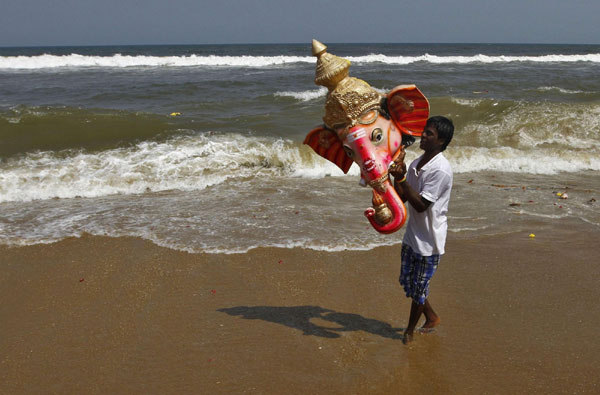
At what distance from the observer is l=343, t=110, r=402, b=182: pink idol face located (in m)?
3.05

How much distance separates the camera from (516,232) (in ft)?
18.4

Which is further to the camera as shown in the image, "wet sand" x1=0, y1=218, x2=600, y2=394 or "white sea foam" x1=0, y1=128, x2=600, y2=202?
"white sea foam" x1=0, y1=128, x2=600, y2=202

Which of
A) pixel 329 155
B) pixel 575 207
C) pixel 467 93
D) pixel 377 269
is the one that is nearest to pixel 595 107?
pixel 467 93

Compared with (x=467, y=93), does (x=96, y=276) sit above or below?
below

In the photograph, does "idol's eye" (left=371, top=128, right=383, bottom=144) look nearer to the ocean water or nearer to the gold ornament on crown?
the gold ornament on crown

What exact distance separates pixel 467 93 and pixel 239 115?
24.7ft

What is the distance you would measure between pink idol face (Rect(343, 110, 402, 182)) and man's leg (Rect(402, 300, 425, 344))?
0.99 meters

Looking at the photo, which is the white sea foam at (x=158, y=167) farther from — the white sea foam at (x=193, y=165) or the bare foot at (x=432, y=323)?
the bare foot at (x=432, y=323)

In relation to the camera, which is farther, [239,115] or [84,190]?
[239,115]

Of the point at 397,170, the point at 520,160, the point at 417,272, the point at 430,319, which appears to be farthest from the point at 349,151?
the point at 520,160

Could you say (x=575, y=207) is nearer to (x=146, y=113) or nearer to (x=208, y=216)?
(x=208, y=216)

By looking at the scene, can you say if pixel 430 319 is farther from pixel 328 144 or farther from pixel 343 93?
pixel 343 93

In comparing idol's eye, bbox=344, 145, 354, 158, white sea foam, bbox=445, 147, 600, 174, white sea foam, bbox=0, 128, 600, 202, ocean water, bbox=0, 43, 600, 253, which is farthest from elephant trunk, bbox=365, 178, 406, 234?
white sea foam, bbox=445, 147, 600, 174

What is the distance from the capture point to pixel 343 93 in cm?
308
